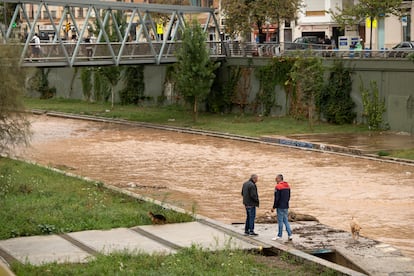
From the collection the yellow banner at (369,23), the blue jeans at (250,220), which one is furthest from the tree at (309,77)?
the blue jeans at (250,220)

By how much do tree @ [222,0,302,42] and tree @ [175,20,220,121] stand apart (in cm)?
1186

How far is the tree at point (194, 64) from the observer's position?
192ft

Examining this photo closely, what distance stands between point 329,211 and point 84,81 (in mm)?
52308

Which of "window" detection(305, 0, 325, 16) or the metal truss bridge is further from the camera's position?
"window" detection(305, 0, 325, 16)

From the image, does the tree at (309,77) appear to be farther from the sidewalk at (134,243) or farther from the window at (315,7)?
the sidewalk at (134,243)

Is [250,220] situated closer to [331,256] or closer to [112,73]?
[331,256]

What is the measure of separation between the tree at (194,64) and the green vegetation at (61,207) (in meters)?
25.9

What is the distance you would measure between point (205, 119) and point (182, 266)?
141 ft

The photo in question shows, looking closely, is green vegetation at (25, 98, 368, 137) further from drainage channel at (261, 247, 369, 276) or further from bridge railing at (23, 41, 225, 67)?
drainage channel at (261, 247, 369, 276)

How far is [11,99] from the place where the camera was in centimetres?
2989

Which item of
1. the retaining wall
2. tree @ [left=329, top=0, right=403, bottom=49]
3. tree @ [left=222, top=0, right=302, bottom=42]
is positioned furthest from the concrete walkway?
tree @ [left=222, top=0, right=302, bottom=42]

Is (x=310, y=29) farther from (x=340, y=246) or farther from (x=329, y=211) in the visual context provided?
(x=340, y=246)

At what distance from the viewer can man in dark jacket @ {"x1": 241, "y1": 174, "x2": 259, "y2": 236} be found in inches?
909

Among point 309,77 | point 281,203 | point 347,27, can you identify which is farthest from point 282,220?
point 347,27
